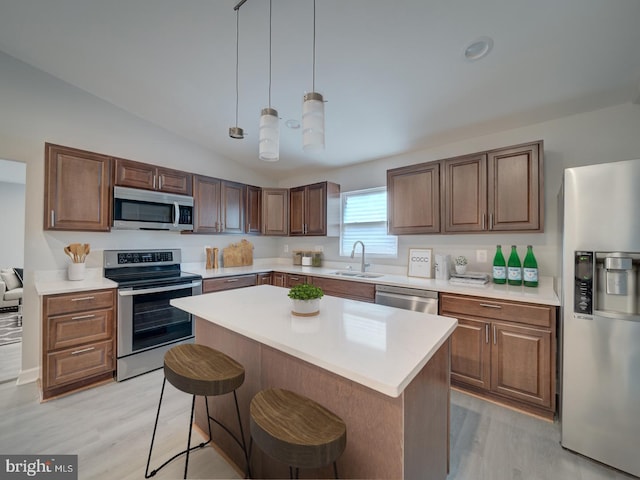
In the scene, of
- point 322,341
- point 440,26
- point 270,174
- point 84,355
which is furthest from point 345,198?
point 84,355

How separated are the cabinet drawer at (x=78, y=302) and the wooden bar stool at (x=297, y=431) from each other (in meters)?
2.20

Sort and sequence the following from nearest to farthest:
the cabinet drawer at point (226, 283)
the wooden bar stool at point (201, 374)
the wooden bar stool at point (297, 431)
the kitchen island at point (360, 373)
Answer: the wooden bar stool at point (297, 431), the kitchen island at point (360, 373), the wooden bar stool at point (201, 374), the cabinet drawer at point (226, 283)

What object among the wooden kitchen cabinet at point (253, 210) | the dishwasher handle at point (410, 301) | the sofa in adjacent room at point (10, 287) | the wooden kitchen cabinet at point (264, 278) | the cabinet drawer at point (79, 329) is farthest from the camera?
the sofa in adjacent room at point (10, 287)

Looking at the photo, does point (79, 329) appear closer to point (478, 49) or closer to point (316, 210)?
point (316, 210)

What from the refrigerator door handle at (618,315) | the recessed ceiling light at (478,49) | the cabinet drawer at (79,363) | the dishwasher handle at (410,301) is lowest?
the cabinet drawer at (79,363)

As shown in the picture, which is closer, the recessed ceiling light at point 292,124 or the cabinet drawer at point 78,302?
the cabinet drawer at point 78,302

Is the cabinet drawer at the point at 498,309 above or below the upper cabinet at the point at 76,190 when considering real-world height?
below

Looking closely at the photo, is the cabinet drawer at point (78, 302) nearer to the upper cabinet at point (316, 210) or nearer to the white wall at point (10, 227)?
the upper cabinet at point (316, 210)

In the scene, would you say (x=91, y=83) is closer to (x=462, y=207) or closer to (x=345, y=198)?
(x=345, y=198)

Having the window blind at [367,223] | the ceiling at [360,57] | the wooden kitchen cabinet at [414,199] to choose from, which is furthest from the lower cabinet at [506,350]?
the ceiling at [360,57]

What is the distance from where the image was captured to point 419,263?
2.96 m

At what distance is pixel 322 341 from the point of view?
1.08m

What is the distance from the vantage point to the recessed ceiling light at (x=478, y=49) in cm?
164

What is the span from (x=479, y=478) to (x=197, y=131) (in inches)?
165
